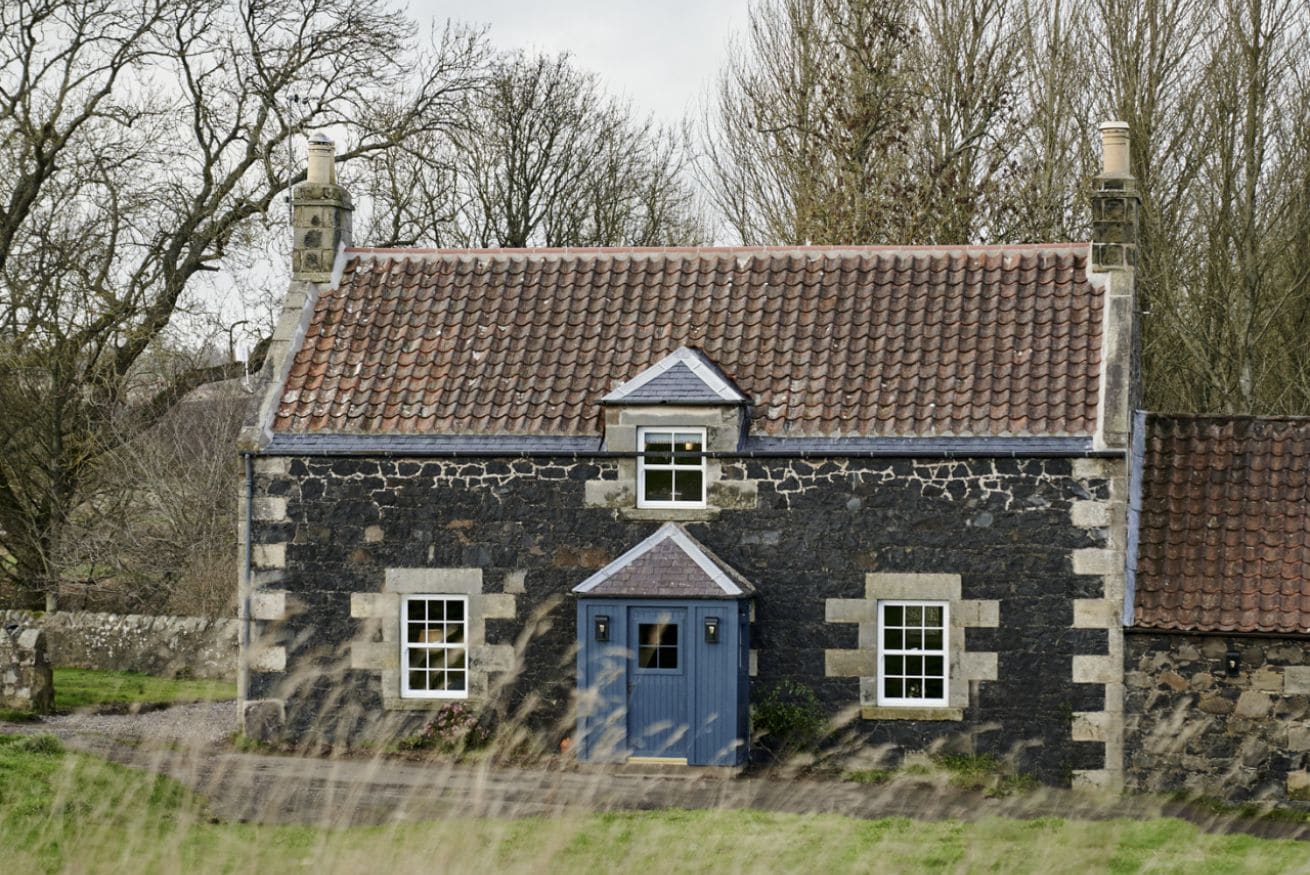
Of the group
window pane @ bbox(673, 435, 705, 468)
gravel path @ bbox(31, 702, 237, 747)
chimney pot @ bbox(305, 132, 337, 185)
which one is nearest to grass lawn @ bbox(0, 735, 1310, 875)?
gravel path @ bbox(31, 702, 237, 747)

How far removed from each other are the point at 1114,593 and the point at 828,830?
6.15 m

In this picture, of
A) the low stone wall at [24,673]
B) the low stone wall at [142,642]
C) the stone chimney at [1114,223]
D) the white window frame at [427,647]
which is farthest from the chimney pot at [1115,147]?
the low stone wall at [24,673]

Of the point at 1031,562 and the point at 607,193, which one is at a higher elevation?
the point at 607,193

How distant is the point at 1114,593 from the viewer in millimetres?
18891

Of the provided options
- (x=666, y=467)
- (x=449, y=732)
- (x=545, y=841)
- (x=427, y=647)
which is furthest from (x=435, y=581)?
(x=545, y=841)

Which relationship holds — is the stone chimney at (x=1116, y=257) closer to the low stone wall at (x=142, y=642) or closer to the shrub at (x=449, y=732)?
the shrub at (x=449, y=732)

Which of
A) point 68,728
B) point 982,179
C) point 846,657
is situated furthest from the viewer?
point 982,179

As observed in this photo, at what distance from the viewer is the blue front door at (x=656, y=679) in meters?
19.1

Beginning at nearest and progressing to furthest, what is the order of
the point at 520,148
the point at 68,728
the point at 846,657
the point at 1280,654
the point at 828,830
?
the point at 828,830 → the point at 1280,654 → the point at 846,657 → the point at 68,728 → the point at 520,148

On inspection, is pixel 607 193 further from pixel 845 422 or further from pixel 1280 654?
pixel 1280 654

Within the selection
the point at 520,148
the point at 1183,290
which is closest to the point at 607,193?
the point at 520,148

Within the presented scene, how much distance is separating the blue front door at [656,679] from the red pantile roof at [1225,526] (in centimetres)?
500

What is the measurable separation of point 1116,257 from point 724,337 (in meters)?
4.75

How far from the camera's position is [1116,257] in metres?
20.5
